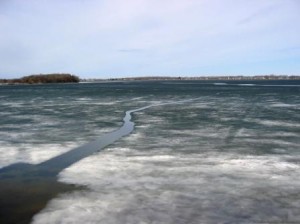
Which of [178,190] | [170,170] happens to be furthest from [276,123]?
[178,190]

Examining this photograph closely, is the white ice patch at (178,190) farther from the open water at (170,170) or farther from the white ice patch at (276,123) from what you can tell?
the white ice patch at (276,123)

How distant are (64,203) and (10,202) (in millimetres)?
910

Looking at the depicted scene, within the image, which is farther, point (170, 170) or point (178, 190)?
point (170, 170)

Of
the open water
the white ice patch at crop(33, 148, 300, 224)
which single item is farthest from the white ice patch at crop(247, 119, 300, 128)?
the white ice patch at crop(33, 148, 300, 224)

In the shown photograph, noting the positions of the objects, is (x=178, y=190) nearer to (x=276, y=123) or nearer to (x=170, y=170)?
(x=170, y=170)

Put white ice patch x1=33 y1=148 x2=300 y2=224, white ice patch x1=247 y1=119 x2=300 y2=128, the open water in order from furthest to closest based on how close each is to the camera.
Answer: white ice patch x1=247 y1=119 x2=300 y2=128
the open water
white ice patch x1=33 y1=148 x2=300 y2=224

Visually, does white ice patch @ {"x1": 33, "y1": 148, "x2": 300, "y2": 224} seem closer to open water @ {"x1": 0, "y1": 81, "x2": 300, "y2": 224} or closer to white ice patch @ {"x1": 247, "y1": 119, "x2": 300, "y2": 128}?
open water @ {"x1": 0, "y1": 81, "x2": 300, "y2": 224}

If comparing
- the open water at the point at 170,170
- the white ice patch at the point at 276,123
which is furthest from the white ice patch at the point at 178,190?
the white ice patch at the point at 276,123

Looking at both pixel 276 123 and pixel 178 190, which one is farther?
pixel 276 123

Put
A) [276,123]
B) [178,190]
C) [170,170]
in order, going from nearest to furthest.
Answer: [178,190] < [170,170] < [276,123]

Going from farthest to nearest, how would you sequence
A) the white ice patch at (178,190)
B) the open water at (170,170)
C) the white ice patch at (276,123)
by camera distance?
the white ice patch at (276,123) < the open water at (170,170) < the white ice patch at (178,190)

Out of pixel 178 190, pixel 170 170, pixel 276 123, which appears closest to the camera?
pixel 178 190

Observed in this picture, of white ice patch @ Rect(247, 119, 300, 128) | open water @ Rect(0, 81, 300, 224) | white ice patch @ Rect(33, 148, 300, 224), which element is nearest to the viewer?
white ice patch @ Rect(33, 148, 300, 224)

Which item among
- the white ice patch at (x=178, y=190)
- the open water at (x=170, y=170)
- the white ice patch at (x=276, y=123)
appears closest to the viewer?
the white ice patch at (x=178, y=190)
